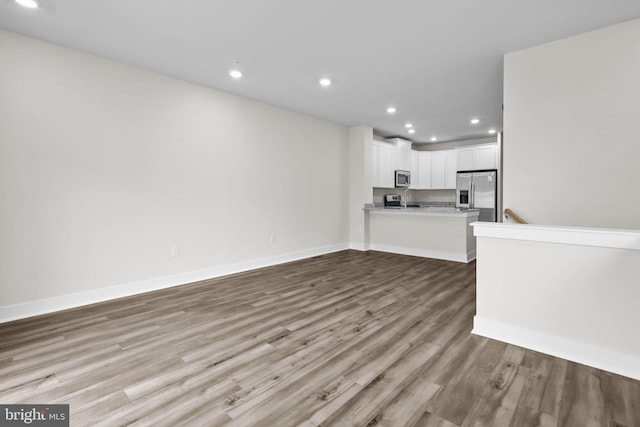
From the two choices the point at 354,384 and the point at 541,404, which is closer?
the point at 541,404

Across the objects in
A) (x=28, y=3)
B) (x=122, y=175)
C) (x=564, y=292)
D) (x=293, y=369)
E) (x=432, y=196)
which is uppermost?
(x=28, y=3)

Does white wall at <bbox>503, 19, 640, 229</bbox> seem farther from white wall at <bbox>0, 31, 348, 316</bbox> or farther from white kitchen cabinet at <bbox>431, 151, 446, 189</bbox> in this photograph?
white kitchen cabinet at <bbox>431, 151, 446, 189</bbox>

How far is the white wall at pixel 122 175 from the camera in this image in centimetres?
286

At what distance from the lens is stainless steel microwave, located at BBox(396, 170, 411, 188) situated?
7.56 m

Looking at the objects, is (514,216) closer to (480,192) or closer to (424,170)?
(480,192)

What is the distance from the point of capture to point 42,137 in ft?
9.72

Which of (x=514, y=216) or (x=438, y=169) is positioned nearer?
(x=514, y=216)

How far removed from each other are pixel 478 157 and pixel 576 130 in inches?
194

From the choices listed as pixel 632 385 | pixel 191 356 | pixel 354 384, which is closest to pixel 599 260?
pixel 632 385

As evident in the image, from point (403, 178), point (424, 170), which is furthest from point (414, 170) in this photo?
point (403, 178)

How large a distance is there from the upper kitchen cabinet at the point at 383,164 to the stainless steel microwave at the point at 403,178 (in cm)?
16

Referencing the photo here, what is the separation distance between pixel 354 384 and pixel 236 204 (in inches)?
133

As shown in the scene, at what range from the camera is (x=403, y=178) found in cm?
772

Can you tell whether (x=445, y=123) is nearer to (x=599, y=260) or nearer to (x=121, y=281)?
(x=599, y=260)
